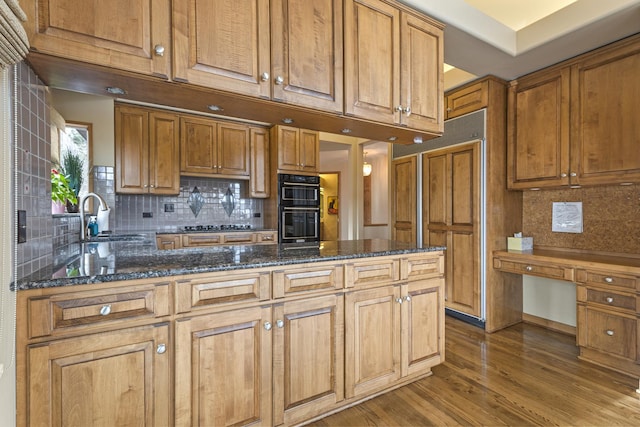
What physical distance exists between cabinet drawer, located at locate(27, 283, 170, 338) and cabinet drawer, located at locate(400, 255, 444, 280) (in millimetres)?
1348

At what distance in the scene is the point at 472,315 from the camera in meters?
3.18

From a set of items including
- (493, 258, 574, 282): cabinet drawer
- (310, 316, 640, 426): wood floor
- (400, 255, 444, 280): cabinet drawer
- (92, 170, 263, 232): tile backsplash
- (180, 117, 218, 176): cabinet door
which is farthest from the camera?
(180, 117, 218, 176): cabinet door

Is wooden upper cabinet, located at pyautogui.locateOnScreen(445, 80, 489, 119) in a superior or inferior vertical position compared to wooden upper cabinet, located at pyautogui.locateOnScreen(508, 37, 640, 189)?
superior

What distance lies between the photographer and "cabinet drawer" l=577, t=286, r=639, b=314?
7.13 ft

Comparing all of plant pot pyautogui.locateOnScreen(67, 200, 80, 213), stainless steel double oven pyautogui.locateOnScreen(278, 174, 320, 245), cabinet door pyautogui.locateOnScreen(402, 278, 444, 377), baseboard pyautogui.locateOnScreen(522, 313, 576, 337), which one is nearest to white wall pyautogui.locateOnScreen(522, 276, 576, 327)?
baseboard pyautogui.locateOnScreen(522, 313, 576, 337)

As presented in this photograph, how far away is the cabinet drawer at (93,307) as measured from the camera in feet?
3.40

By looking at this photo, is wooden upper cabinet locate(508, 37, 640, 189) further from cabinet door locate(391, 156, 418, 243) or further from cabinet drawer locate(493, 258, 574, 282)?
cabinet door locate(391, 156, 418, 243)

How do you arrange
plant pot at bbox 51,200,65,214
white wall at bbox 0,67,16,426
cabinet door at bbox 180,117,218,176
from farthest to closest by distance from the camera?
cabinet door at bbox 180,117,218,176 < plant pot at bbox 51,200,65,214 < white wall at bbox 0,67,16,426

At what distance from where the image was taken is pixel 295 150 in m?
4.26

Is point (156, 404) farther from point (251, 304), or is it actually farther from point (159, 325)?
point (251, 304)

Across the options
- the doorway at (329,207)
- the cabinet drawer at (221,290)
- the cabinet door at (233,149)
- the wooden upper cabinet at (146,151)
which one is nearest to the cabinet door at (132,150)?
the wooden upper cabinet at (146,151)

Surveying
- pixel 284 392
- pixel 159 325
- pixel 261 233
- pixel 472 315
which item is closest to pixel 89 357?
pixel 159 325

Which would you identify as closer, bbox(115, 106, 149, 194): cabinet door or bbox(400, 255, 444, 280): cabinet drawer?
bbox(400, 255, 444, 280): cabinet drawer

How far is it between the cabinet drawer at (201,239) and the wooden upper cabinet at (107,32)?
2.66 metres
